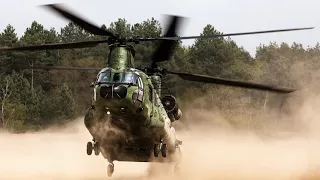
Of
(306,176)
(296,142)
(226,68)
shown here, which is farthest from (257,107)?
(306,176)

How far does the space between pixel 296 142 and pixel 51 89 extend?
116 ft

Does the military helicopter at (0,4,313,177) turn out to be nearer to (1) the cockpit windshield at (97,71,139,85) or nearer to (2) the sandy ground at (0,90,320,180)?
(1) the cockpit windshield at (97,71,139,85)

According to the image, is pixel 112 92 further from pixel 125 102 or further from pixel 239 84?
pixel 239 84

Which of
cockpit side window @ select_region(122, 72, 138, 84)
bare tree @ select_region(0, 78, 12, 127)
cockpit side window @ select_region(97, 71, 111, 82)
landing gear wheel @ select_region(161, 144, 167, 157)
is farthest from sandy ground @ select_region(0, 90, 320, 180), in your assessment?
bare tree @ select_region(0, 78, 12, 127)

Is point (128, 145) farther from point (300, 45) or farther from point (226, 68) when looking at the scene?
point (300, 45)

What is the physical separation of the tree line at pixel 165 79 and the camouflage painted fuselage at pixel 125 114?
20.6m

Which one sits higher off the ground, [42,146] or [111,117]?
[111,117]

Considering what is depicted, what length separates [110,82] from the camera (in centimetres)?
1537

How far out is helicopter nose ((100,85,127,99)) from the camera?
15.1m

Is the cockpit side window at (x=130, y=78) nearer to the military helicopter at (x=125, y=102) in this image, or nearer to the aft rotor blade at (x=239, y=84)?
the military helicopter at (x=125, y=102)

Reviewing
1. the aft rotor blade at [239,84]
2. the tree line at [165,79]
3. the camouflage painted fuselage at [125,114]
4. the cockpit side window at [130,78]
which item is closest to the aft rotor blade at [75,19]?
the camouflage painted fuselage at [125,114]

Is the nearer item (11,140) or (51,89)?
(11,140)

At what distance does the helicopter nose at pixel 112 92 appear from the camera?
15.1 m

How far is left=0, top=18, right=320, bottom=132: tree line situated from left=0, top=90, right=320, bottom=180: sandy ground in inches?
208
